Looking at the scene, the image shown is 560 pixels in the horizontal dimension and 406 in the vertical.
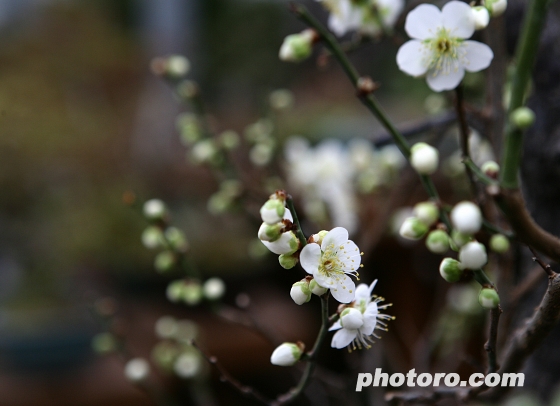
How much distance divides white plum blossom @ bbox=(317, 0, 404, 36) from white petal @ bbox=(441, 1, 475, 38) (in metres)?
0.17

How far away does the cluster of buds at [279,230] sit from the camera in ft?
1.05

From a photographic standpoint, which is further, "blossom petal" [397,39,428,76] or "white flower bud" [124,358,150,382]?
"white flower bud" [124,358,150,382]

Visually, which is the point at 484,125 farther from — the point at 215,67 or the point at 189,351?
the point at 215,67

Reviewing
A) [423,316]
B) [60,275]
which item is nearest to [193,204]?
[60,275]

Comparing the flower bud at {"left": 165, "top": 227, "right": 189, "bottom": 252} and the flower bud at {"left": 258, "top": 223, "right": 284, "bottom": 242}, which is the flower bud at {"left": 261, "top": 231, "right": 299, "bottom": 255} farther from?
the flower bud at {"left": 165, "top": 227, "right": 189, "bottom": 252}

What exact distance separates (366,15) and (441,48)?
0.56 ft

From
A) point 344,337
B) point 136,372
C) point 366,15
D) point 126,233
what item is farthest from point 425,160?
point 126,233

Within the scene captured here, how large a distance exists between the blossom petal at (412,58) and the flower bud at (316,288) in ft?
0.62

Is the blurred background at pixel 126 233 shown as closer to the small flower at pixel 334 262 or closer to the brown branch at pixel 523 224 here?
the small flower at pixel 334 262

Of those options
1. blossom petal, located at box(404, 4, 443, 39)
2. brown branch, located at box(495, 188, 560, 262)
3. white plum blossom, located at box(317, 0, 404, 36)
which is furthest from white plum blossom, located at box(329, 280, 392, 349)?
white plum blossom, located at box(317, 0, 404, 36)

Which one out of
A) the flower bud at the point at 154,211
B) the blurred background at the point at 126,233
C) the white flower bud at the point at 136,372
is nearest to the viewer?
the flower bud at the point at 154,211

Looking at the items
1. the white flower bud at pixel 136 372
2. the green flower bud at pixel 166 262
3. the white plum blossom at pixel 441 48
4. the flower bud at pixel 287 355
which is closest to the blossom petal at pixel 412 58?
the white plum blossom at pixel 441 48

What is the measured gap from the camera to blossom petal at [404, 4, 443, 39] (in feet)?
1.34

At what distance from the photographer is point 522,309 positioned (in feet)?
2.11
